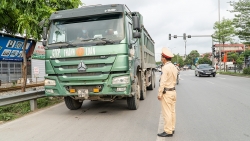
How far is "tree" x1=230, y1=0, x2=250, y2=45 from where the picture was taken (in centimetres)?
2298

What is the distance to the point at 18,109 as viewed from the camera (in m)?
7.67

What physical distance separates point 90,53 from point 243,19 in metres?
22.1

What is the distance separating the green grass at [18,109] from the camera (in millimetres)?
6512

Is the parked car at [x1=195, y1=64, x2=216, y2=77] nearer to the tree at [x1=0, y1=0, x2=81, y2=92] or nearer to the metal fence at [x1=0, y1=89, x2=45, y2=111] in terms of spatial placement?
the tree at [x1=0, y1=0, x2=81, y2=92]

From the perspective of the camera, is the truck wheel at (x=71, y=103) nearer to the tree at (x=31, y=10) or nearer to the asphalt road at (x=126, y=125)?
the asphalt road at (x=126, y=125)

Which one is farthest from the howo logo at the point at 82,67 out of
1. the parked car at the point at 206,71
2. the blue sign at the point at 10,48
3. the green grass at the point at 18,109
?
the parked car at the point at 206,71

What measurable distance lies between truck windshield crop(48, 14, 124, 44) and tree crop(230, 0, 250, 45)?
20890mm

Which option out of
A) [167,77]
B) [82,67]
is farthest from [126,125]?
[82,67]

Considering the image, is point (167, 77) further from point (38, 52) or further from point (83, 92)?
point (38, 52)

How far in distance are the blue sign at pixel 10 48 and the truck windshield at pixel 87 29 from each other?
12170mm

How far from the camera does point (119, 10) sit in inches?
233

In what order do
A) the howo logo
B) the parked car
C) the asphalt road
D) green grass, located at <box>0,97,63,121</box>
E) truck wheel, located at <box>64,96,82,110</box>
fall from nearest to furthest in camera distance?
the asphalt road, the howo logo, green grass, located at <box>0,97,63,121</box>, truck wheel, located at <box>64,96,82,110</box>, the parked car

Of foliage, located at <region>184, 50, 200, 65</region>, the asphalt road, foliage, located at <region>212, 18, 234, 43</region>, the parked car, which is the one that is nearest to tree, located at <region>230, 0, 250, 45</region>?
the parked car

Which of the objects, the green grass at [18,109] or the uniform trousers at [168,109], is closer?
the uniform trousers at [168,109]
